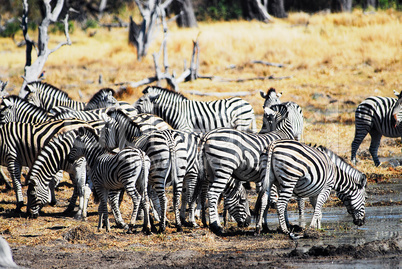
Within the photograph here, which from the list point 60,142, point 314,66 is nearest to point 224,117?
point 60,142

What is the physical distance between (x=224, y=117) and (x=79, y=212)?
206 inches

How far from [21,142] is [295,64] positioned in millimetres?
15274

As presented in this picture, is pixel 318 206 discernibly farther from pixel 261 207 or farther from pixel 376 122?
pixel 376 122

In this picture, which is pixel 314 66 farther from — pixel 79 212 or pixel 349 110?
pixel 79 212

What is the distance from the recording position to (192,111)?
1309 centimetres

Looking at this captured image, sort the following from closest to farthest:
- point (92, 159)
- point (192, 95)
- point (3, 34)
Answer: point (92, 159) < point (192, 95) < point (3, 34)

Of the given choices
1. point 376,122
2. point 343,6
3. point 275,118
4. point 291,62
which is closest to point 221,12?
point 343,6

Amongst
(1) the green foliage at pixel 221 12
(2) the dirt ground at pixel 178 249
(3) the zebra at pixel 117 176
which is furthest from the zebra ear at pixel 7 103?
(1) the green foliage at pixel 221 12

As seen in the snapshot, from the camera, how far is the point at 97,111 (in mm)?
12352

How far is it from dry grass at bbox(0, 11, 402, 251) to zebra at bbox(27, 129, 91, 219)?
5.96 feet

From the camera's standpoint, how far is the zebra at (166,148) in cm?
818

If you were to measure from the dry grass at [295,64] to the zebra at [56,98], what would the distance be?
113 inches

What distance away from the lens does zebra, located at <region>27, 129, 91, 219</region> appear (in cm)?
907

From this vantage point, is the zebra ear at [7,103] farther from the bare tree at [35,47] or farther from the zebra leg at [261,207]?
the zebra leg at [261,207]
